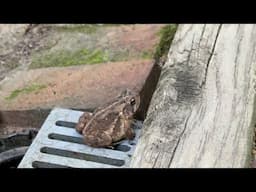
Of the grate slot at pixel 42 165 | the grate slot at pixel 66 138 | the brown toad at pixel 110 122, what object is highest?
the brown toad at pixel 110 122

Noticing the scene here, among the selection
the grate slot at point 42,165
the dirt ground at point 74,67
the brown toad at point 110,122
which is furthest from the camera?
the dirt ground at point 74,67

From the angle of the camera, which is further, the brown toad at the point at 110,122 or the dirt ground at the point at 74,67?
the dirt ground at the point at 74,67

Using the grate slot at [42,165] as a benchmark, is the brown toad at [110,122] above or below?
above

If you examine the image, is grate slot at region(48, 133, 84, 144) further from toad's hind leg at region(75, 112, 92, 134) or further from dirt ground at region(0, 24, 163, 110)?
dirt ground at region(0, 24, 163, 110)

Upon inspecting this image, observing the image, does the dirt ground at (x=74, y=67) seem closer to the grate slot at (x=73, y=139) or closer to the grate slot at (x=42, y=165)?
the grate slot at (x=73, y=139)

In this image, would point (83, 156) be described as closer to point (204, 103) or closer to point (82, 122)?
point (82, 122)

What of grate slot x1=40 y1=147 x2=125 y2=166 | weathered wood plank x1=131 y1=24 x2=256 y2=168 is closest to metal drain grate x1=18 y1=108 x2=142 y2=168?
grate slot x1=40 y1=147 x2=125 y2=166

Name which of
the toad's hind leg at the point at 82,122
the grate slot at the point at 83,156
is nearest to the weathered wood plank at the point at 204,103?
the grate slot at the point at 83,156
